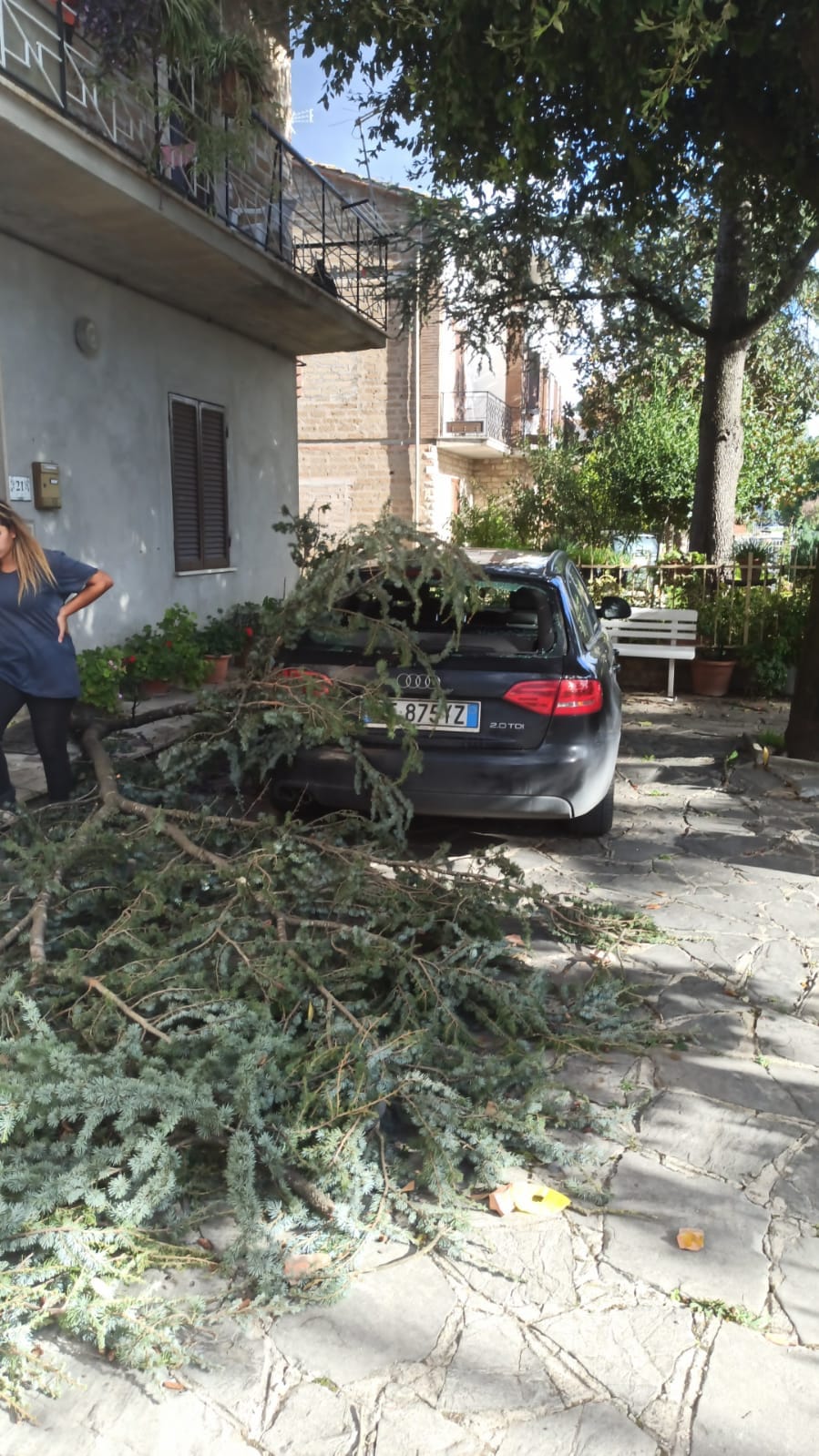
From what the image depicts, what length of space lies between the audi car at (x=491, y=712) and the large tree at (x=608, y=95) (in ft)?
10.2

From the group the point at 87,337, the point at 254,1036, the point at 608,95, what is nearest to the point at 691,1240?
the point at 254,1036

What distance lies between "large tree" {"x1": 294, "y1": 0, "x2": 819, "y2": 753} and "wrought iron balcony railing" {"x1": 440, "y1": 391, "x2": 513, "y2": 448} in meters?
13.5

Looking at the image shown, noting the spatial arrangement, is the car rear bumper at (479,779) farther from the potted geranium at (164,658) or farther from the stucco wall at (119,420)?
the stucco wall at (119,420)

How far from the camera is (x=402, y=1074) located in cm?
302

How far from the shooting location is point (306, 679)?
4488 mm

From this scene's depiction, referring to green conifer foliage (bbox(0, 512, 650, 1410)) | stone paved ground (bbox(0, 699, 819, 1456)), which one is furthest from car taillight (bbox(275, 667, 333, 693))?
stone paved ground (bbox(0, 699, 819, 1456))

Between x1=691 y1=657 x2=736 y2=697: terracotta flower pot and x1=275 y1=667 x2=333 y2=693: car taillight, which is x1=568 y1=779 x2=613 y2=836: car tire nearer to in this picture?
x1=275 y1=667 x2=333 y2=693: car taillight

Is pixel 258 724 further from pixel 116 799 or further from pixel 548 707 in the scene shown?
pixel 548 707

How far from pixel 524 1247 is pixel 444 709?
2.50 meters

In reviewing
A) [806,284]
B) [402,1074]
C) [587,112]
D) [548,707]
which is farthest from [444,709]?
[806,284]

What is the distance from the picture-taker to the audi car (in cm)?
494

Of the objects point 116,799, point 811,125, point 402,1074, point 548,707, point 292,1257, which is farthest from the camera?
point 811,125

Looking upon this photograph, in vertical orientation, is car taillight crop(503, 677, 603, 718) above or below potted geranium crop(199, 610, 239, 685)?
above

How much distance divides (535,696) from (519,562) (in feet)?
2.87
